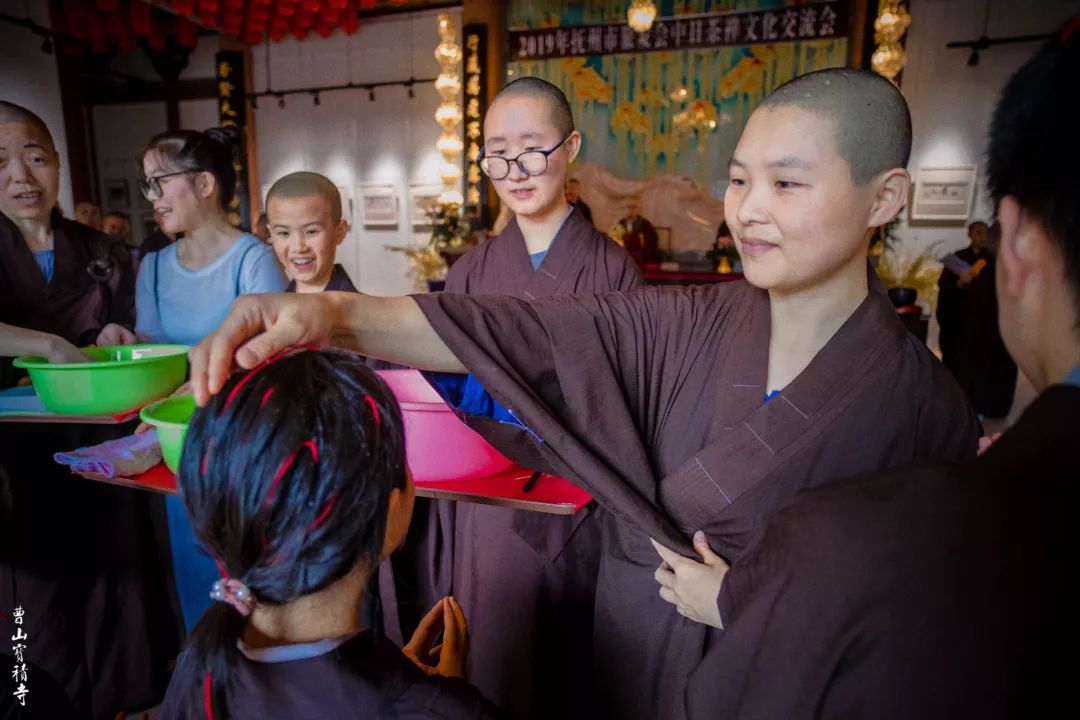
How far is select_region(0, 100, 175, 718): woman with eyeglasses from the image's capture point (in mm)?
1812

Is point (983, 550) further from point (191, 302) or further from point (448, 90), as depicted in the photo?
point (448, 90)

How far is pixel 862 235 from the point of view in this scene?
3.45 feet

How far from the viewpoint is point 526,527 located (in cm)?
164

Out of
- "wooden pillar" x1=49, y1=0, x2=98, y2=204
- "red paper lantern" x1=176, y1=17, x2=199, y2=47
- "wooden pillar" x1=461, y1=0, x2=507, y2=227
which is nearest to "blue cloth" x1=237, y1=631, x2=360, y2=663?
"wooden pillar" x1=49, y1=0, x2=98, y2=204

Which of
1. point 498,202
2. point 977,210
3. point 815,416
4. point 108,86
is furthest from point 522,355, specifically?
point 108,86

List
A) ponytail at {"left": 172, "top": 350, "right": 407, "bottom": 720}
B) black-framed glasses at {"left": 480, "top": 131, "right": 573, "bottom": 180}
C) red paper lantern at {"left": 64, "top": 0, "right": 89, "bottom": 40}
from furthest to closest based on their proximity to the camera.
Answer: red paper lantern at {"left": 64, "top": 0, "right": 89, "bottom": 40} < black-framed glasses at {"left": 480, "top": 131, "right": 573, "bottom": 180} < ponytail at {"left": 172, "top": 350, "right": 407, "bottom": 720}

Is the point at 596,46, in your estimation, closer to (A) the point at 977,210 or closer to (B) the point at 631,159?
(B) the point at 631,159

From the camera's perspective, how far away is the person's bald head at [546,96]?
6.24ft

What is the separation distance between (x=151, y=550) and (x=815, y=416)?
2152 millimetres

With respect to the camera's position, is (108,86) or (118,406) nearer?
(118,406)

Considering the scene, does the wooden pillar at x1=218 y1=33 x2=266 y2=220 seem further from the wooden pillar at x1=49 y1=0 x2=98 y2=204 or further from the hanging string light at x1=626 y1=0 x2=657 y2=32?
the hanging string light at x1=626 y1=0 x2=657 y2=32

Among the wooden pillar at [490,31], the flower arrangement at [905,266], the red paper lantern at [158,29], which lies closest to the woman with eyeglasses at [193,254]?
the flower arrangement at [905,266]

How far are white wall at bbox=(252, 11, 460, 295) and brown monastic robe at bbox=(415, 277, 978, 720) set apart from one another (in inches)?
333

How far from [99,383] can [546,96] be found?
1.42 meters
